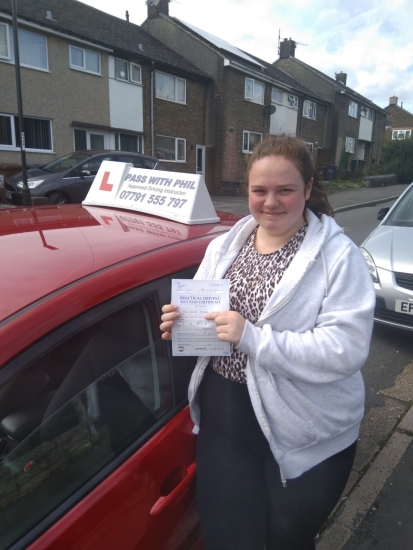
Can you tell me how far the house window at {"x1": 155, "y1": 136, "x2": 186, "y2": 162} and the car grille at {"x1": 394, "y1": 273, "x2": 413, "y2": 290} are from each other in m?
17.7

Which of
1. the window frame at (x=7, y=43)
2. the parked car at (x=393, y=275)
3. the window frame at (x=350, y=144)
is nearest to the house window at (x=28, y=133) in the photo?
the window frame at (x=7, y=43)

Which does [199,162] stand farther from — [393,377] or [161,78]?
[393,377]

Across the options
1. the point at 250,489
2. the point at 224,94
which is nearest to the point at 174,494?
the point at 250,489

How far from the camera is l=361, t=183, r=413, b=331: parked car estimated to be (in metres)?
4.05

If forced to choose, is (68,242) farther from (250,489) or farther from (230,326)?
(250,489)

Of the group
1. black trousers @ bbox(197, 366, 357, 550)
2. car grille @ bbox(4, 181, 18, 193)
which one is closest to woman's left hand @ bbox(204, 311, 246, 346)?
black trousers @ bbox(197, 366, 357, 550)

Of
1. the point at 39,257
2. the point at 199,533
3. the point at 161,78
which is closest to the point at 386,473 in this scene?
the point at 199,533

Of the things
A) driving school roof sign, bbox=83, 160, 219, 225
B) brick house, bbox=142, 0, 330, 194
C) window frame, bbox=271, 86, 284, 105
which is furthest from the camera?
window frame, bbox=271, 86, 284, 105

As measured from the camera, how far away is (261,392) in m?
1.39

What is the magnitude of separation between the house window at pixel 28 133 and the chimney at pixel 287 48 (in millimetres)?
27082

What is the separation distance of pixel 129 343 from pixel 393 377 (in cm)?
303

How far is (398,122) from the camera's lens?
6059 cm

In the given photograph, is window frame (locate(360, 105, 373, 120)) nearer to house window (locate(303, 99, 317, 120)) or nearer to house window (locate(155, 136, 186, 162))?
house window (locate(303, 99, 317, 120))

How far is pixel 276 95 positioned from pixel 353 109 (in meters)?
12.5
